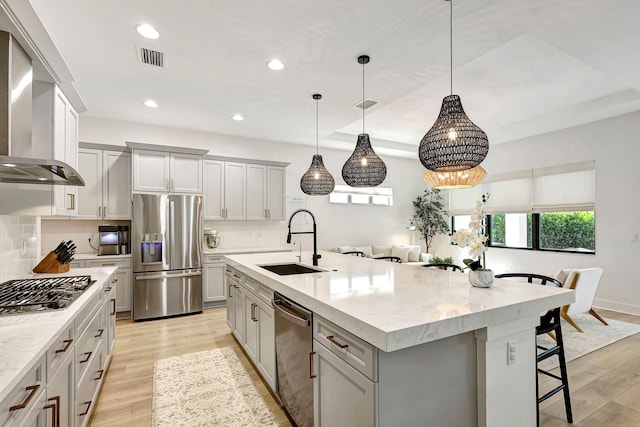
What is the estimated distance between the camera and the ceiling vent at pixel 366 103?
4.11 m

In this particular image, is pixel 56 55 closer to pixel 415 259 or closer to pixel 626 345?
pixel 626 345

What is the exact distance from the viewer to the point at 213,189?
5.32 meters

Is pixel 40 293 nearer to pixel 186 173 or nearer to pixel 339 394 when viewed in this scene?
pixel 339 394

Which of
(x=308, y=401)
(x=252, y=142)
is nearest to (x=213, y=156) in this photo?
(x=252, y=142)

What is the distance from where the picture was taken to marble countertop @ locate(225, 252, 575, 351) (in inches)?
52.1

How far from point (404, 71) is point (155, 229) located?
385 cm

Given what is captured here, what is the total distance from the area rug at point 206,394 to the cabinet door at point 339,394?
0.70m

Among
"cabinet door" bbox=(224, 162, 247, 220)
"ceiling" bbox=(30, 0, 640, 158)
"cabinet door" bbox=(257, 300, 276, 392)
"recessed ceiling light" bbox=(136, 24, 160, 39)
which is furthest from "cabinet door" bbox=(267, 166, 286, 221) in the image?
"cabinet door" bbox=(257, 300, 276, 392)

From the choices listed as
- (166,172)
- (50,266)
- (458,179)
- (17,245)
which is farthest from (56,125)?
(458,179)

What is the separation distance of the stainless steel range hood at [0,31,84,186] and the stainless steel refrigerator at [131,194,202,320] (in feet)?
8.61

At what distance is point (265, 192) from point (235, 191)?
0.54 m

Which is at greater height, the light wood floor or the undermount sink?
the undermount sink

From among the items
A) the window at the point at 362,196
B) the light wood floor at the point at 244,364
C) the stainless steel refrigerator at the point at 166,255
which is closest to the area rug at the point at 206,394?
the light wood floor at the point at 244,364

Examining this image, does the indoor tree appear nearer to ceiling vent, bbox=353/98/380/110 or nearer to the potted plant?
ceiling vent, bbox=353/98/380/110
